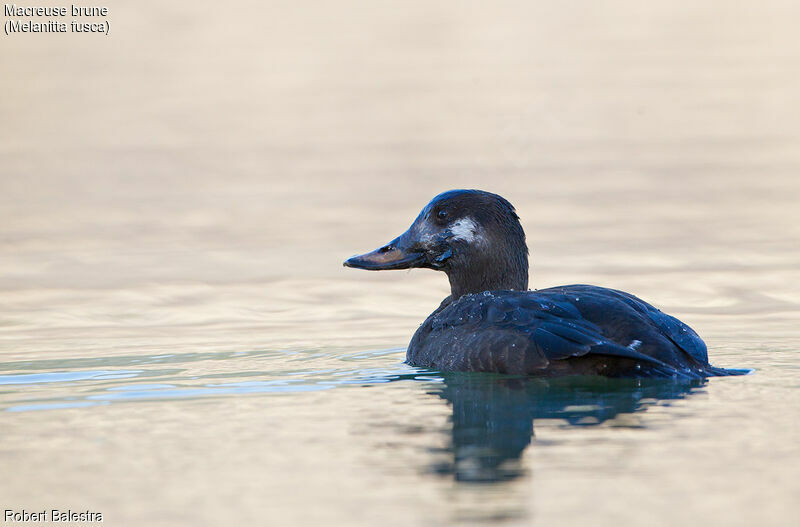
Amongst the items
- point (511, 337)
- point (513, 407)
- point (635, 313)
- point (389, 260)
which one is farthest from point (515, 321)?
point (389, 260)

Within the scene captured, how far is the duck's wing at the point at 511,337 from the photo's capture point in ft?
24.6

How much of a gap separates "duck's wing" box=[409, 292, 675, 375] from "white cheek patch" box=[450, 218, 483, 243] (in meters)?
0.74

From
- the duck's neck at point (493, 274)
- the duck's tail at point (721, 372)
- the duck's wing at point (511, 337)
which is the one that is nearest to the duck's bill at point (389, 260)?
the duck's neck at point (493, 274)

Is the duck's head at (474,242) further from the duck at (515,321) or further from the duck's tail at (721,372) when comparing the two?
the duck's tail at (721,372)

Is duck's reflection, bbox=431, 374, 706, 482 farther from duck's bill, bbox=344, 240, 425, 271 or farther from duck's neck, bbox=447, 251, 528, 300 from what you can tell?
duck's bill, bbox=344, 240, 425, 271

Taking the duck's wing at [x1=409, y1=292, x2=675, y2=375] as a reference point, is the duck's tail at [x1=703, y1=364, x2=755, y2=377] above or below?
below

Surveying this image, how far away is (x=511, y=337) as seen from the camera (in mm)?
7828

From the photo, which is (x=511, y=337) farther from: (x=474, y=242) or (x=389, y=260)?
(x=389, y=260)

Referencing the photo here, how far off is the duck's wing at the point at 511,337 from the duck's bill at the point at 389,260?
980 mm

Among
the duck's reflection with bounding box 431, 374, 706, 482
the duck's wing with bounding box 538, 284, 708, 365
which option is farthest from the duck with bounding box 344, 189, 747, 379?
the duck's reflection with bounding box 431, 374, 706, 482

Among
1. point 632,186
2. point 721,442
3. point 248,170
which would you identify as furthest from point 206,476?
point 248,170

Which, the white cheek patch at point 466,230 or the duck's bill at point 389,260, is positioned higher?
the white cheek patch at point 466,230

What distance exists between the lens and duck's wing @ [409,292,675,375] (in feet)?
24.6

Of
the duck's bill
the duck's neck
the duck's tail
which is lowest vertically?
the duck's tail
